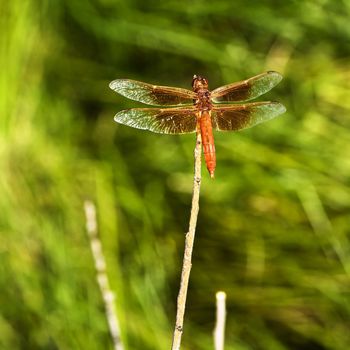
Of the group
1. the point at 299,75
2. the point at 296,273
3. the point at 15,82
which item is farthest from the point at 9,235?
the point at 299,75

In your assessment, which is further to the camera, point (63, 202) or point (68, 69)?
Result: point (68, 69)

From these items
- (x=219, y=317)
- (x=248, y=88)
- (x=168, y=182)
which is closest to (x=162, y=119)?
(x=248, y=88)

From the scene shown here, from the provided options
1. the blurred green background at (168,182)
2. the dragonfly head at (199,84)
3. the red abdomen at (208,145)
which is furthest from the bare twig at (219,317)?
the blurred green background at (168,182)

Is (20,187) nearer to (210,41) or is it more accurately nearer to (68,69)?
(68,69)

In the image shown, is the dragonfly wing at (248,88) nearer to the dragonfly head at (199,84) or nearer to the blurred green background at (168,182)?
the dragonfly head at (199,84)

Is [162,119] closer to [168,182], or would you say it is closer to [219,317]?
[219,317]

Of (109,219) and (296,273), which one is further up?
(109,219)
